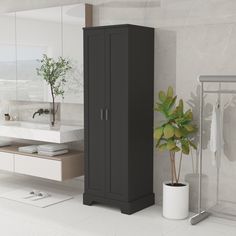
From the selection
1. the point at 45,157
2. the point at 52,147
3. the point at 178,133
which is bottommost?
the point at 45,157

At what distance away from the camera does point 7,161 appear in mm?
5891

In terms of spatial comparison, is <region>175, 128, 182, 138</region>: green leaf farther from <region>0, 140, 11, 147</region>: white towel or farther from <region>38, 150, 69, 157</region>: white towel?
<region>0, 140, 11, 147</region>: white towel

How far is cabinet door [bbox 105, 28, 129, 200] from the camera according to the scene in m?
4.72

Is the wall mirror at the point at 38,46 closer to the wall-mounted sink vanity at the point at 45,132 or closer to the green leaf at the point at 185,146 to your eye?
the wall-mounted sink vanity at the point at 45,132

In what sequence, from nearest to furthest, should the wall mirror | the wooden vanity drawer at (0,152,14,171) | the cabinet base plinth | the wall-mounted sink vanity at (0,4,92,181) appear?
1. the cabinet base plinth
2. the wall-mounted sink vanity at (0,4,92,181)
3. the wall mirror
4. the wooden vanity drawer at (0,152,14,171)

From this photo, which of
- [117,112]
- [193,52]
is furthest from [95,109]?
[193,52]

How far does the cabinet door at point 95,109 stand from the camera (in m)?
4.89

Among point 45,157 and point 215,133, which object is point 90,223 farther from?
point 215,133

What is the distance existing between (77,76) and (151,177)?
4.99 feet

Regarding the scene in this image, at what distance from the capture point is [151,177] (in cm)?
519

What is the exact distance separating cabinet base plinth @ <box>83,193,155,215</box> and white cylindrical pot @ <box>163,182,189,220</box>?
1.09 ft

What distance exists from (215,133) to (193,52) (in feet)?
2.94

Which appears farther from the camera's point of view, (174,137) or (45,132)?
(45,132)

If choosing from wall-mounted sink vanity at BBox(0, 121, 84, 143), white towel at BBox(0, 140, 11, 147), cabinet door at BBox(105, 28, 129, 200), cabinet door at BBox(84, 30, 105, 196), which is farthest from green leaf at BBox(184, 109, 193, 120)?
white towel at BBox(0, 140, 11, 147)
